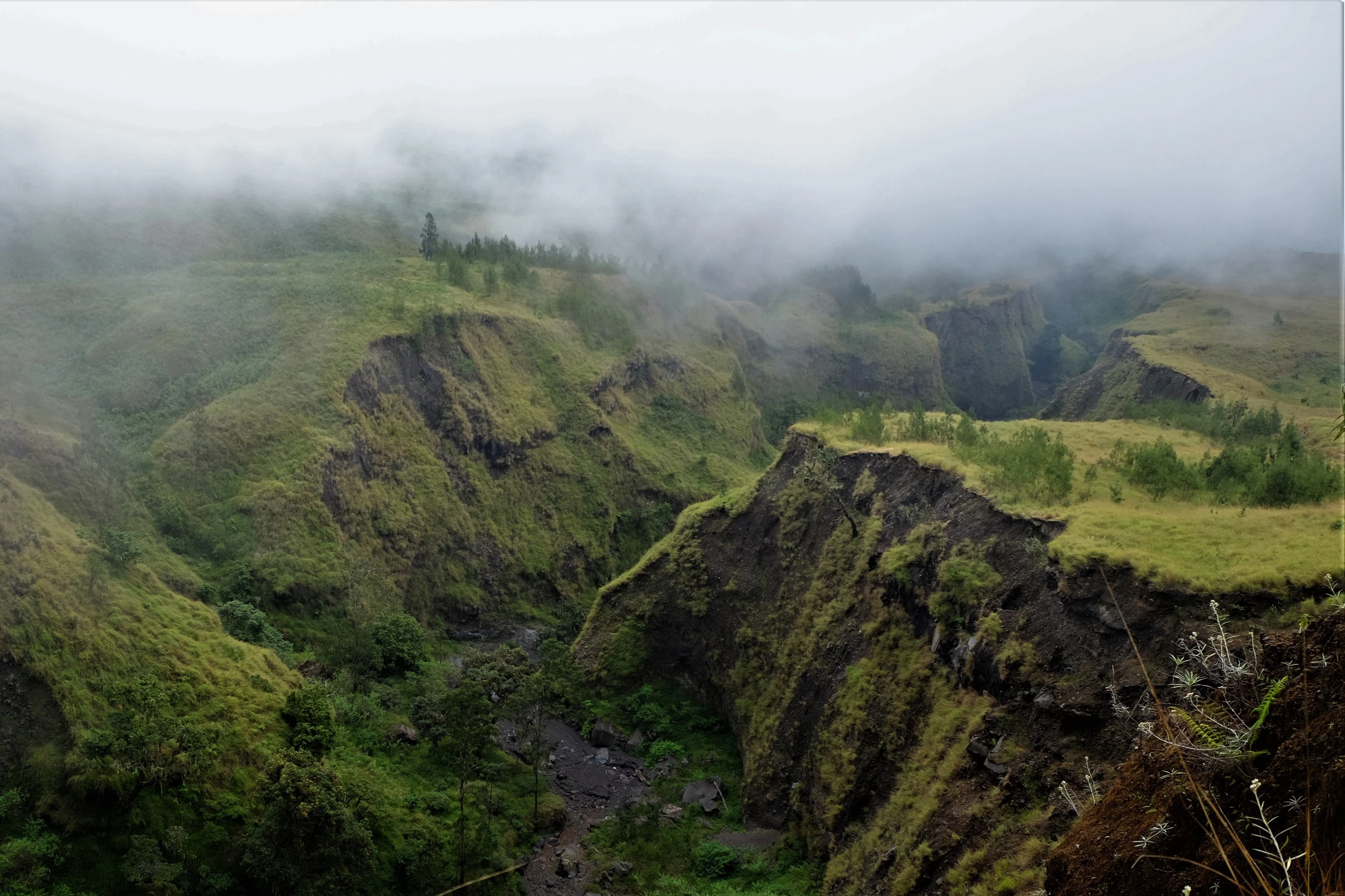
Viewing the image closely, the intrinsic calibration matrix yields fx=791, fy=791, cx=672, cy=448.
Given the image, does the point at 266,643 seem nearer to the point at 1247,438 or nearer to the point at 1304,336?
the point at 1247,438

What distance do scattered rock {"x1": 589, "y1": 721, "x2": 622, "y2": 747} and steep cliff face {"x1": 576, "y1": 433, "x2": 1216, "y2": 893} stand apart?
4.16 m

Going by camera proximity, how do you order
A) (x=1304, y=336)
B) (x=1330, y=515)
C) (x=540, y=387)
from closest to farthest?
(x=1330, y=515) < (x=540, y=387) < (x=1304, y=336)

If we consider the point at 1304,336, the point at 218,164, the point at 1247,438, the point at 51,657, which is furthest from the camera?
the point at 218,164

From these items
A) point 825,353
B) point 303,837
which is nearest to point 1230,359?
point 825,353

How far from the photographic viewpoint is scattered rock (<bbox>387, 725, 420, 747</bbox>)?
44.0 m

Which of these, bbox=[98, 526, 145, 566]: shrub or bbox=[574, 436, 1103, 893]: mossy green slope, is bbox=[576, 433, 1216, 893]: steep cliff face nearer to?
bbox=[574, 436, 1103, 893]: mossy green slope

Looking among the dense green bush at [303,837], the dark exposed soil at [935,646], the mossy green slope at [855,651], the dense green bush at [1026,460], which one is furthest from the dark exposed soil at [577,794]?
the dense green bush at [1026,460]

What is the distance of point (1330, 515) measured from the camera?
23.5m

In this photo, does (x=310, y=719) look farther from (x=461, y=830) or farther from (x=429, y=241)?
(x=429, y=241)

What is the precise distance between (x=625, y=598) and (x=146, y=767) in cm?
3315

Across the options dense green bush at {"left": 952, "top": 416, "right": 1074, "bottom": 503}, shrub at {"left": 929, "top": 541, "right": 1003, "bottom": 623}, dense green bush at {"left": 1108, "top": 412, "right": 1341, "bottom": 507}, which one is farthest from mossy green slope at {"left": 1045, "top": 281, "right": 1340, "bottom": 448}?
shrub at {"left": 929, "top": 541, "right": 1003, "bottom": 623}

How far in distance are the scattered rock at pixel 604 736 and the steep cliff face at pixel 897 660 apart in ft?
13.7

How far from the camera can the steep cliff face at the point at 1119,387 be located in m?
88.8

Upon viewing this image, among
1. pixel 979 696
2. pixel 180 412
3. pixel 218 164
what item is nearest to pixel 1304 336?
pixel 979 696
